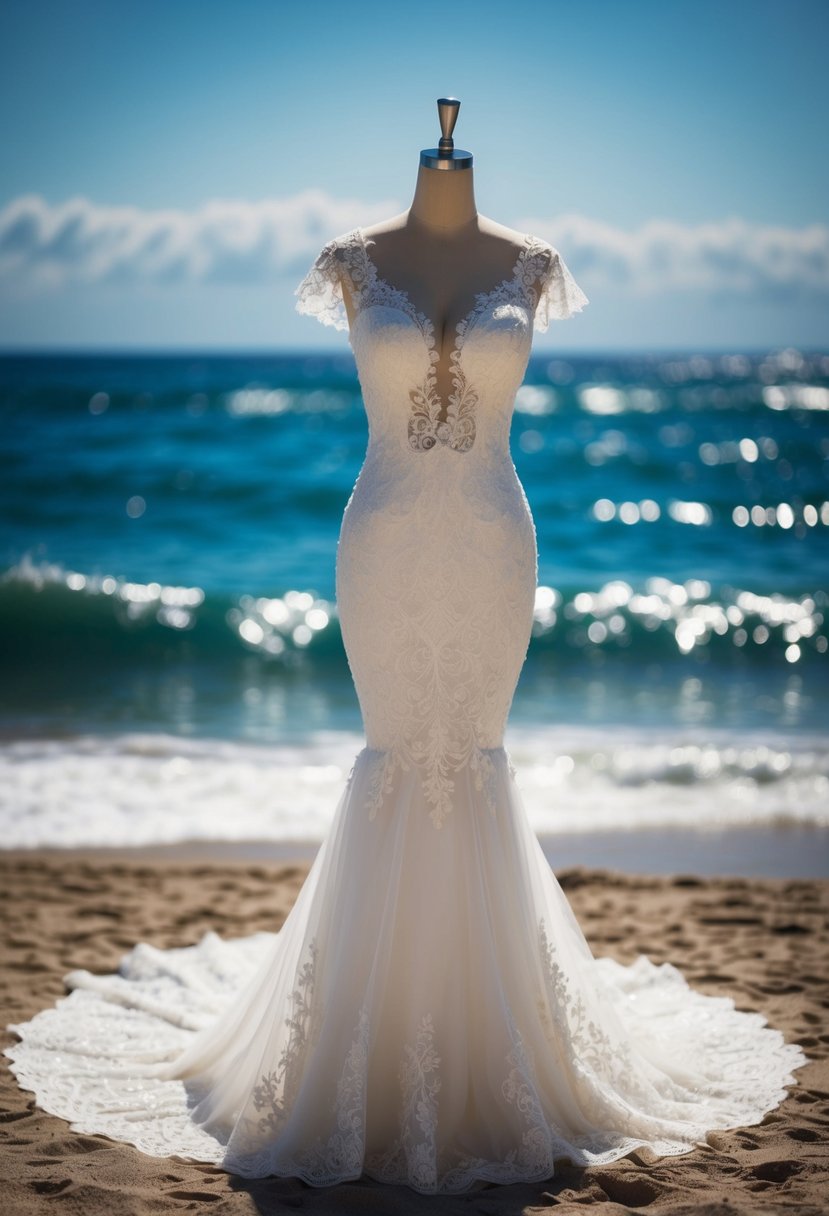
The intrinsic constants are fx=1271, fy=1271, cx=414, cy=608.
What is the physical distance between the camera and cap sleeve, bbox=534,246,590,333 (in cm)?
320

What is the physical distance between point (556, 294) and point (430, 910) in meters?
1.57

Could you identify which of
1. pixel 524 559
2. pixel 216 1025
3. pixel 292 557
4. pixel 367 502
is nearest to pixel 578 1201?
pixel 216 1025

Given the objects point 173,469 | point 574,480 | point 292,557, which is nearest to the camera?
point 292,557

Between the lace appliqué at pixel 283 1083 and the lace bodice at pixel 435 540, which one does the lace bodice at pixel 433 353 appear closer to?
the lace bodice at pixel 435 540

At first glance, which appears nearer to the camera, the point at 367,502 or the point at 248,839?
the point at 367,502

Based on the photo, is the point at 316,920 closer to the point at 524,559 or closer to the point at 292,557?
the point at 524,559

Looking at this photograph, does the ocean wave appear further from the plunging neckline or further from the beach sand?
the plunging neckline

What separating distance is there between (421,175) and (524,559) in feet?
3.22

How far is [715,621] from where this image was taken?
10.6 metres

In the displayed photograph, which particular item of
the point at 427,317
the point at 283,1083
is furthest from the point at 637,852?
the point at 427,317

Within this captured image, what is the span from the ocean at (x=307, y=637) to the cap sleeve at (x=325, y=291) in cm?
314

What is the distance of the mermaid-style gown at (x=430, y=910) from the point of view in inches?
113

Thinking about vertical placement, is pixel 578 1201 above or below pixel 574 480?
below

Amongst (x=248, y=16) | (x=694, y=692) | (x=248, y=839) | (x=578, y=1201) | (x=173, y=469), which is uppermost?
(x=248, y=16)
